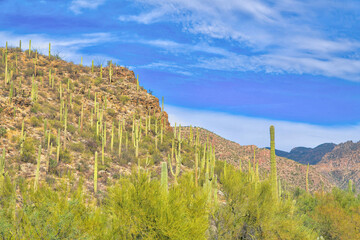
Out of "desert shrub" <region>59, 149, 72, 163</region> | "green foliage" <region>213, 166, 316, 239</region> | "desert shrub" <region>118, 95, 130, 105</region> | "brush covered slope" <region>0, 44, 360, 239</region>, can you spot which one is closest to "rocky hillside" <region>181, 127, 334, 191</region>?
"brush covered slope" <region>0, 44, 360, 239</region>

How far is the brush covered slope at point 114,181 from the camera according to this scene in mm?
10469

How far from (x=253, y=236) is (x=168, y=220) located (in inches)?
342

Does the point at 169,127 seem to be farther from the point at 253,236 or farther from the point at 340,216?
the point at 253,236

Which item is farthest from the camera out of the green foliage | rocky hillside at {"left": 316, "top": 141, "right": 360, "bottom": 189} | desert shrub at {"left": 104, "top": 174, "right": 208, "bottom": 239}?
rocky hillside at {"left": 316, "top": 141, "right": 360, "bottom": 189}

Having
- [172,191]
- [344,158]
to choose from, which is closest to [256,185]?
[172,191]

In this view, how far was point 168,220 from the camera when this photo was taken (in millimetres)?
10367

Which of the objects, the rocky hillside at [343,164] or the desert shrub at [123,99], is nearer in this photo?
the desert shrub at [123,99]

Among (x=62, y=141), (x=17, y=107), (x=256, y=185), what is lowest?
(x=256, y=185)

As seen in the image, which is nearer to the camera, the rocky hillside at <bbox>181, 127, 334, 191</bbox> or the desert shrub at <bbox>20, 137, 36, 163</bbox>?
the desert shrub at <bbox>20, 137, 36, 163</bbox>

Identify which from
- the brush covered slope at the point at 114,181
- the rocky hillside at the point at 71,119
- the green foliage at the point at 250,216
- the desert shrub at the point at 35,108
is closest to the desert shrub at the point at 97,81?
the rocky hillside at the point at 71,119

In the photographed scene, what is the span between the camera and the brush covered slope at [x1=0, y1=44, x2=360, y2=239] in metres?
10.5

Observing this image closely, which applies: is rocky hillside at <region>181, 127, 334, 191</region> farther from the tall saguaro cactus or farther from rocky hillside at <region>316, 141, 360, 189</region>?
the tall saguaro cactus

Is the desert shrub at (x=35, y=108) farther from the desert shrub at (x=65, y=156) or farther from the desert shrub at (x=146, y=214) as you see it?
the desert shrub at (x=146, y=214)

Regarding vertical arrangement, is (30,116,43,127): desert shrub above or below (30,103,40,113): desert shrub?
below
